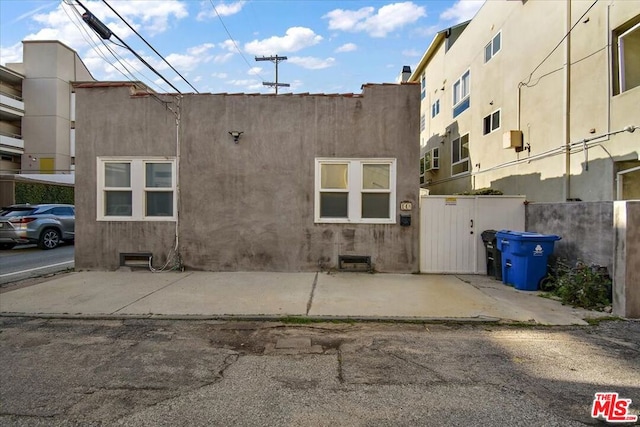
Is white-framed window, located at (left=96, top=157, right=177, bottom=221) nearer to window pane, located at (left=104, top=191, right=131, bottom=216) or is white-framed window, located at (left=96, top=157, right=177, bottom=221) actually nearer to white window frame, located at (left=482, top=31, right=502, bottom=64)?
window pane, located at (left=104, top=191, right=131, bottom=216)

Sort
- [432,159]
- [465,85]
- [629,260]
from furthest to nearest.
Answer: [432,159]
[465,85]
[629,260]

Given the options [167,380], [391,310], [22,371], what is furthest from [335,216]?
[22,371]

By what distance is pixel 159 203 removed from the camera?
26.9 ft

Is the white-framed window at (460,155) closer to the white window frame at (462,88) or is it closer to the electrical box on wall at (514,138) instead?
the white window frame at (462,88)

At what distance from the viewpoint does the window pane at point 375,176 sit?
7.90 meters

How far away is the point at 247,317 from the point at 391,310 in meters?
2.09

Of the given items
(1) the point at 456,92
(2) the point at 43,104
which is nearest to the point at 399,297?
(1) the point at 456,92

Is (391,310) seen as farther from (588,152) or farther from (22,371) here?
(588,152)

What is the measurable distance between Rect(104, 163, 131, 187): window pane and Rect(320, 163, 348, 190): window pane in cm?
445

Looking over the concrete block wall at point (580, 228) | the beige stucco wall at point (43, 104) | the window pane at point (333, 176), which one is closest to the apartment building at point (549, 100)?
the concrete block wall at point (580, 228)

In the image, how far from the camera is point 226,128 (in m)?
7.98

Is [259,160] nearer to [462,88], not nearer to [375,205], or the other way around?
[375,205]

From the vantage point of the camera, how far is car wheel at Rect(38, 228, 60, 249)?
12.4m

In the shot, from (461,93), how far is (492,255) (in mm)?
9738
